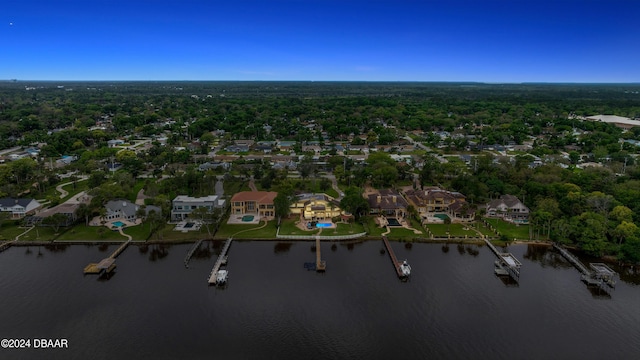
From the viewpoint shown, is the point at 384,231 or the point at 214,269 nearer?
the point at 214,269

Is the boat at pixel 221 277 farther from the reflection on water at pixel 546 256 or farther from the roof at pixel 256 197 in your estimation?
the reflection on water at pixel 546 256

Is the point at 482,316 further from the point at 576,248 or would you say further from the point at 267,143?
the point at 267,143

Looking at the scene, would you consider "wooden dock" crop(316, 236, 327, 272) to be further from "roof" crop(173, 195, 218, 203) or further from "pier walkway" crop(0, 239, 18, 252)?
"pier walkway" crop(0, 239, 18, 252)

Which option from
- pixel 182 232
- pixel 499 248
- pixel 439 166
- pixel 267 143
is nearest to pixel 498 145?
pixel 439 166

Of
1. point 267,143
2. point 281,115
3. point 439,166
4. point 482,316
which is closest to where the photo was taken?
point 482,316

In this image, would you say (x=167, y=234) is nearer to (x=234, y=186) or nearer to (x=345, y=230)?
(x=234, y=186)

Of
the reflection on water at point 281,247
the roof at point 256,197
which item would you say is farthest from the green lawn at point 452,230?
the roof at point 256,197

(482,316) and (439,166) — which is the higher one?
(439,166)
